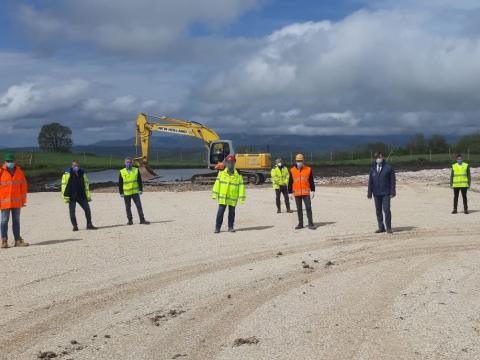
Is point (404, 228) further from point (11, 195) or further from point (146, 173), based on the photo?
point (146, 173)

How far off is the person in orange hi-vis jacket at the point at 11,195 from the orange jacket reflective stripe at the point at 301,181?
6.13 metres

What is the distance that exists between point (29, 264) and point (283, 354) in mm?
6227

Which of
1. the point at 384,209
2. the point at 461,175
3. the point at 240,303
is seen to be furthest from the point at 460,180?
the point at 240,303

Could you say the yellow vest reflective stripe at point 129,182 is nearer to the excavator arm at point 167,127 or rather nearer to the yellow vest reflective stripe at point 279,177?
the yellow vest reflective stripe at point 279,177

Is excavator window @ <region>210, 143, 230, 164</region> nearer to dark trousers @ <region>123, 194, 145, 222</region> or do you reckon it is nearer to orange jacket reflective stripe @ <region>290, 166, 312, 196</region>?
dark trousers @ <region>123, 194, 145, 222</region>

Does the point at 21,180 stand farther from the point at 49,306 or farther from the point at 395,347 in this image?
the point at 395,347

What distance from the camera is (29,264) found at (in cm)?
1087

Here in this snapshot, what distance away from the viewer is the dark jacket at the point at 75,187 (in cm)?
1575

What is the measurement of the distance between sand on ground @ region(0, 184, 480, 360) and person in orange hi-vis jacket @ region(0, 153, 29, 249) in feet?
1.77

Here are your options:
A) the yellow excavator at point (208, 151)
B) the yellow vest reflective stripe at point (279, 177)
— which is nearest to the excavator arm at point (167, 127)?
the yellow excavator at point (208, 151)

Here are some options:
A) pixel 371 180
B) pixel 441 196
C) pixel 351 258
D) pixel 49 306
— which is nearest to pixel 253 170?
pixel 441 196

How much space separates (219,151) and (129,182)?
16.4 m

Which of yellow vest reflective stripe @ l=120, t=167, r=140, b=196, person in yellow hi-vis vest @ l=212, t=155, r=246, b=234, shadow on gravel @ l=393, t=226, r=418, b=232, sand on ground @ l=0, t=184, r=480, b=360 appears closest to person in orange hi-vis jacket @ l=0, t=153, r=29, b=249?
sand on ground @ l=0, t=184, r=480, b=360

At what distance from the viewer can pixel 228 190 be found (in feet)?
48.3
